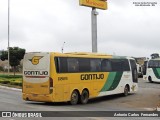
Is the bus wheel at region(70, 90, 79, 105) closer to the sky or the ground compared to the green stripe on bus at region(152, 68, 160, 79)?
closer to the ground

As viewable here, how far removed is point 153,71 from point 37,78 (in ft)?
92.4

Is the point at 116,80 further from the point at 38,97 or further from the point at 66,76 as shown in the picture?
the point at 38,97

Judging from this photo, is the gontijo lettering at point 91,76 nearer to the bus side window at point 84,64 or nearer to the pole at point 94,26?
the bus side window at point 84,64

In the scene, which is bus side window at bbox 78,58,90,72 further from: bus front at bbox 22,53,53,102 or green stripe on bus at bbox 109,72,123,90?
green stripe on bus at bbox 109,72,123,90

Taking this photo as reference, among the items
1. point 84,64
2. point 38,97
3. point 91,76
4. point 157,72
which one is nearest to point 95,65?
point 91,76

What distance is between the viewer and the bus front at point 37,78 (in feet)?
69.9

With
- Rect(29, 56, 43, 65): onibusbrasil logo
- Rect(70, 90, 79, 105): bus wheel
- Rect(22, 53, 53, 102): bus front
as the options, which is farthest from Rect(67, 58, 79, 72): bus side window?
Rect(29, 56, 43, 65): onibusbrasil logo

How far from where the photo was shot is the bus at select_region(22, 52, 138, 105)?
70.0 ft

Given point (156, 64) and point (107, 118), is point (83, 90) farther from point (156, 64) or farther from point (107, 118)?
point (156, 64)

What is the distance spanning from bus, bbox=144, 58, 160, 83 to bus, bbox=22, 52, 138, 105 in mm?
20950

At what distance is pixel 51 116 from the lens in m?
16.4

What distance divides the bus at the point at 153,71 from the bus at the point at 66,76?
20950 mm

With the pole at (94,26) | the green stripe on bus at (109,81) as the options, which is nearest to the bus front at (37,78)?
the green stripe on bus at (109,81)

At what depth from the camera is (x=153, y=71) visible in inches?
1879
